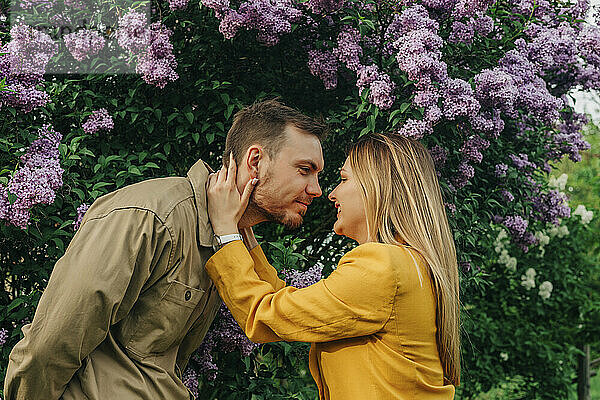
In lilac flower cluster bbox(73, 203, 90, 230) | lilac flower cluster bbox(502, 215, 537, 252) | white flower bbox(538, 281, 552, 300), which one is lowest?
white flower bbox(538, 281, 552, 300)

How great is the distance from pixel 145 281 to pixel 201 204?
36cm

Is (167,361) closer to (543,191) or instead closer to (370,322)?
(370,322)

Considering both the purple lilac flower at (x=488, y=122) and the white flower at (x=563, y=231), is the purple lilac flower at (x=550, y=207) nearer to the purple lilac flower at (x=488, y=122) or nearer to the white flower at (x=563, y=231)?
the purple lilac flower at (x=488, y=122)

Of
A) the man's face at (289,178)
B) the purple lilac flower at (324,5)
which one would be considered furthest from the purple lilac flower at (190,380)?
the purple lilac flower at (324,5)

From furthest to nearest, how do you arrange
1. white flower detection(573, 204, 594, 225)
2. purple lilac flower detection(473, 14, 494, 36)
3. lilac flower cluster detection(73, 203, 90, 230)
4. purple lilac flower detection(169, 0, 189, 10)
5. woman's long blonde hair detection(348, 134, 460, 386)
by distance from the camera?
white flower detection(573, 204, 594, 225), purple lilac flower detection(473, 14, 494, 36), purple lilac flower detection(169, 0, 189, 10), lilac flower cluster detection(73, 203, 90, 230), woman's long blonde hair detection(348, 134, 460, 386)

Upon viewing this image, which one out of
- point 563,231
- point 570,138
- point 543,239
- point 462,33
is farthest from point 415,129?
point 563,231

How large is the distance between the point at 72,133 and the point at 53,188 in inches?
19.5

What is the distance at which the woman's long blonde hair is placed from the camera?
225 centimetres

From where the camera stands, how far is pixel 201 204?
2.31 meters

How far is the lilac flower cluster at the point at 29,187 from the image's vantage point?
8.70 ft

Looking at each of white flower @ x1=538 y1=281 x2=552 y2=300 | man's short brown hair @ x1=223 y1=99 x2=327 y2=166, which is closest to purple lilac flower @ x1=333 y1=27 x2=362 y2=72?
man's short brown hair @ x1=223 y1=99 x2=327 y2=166

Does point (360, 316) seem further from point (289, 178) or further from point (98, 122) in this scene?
point (98, 122)

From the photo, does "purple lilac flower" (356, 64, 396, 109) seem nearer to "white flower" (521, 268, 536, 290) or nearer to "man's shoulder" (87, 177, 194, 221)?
"man's shoulder" (87, 177, 194, 221)

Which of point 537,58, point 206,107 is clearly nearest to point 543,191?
point 537,58
